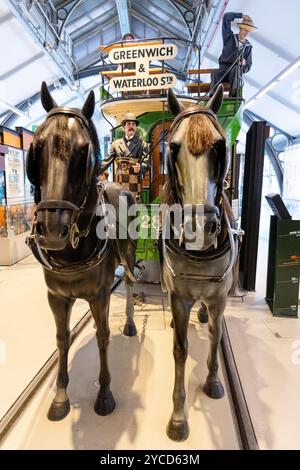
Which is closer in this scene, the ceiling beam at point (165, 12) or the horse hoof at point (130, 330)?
the horse hoof at point (130, 330)

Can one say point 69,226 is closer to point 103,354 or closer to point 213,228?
point 213,228

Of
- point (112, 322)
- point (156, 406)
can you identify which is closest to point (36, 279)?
point (112, 322)

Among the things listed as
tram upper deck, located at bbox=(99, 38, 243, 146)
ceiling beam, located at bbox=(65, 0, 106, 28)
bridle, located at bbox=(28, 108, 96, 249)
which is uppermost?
ceiling beam, located at bbox=(65, 0, 106, 28)

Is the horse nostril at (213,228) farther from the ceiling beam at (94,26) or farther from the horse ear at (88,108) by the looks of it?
the ceiling beam at (94,26)

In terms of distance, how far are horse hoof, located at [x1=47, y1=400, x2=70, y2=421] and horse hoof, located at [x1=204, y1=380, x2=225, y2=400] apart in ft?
3.72

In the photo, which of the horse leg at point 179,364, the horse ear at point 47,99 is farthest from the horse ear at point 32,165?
the horse leg at point 179,364

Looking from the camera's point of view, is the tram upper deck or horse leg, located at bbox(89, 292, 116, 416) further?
the tram upper deck

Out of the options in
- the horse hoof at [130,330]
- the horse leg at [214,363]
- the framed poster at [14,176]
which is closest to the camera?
the horse leg at [214,363]

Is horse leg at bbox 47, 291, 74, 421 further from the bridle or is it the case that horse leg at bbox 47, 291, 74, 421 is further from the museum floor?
the bridle

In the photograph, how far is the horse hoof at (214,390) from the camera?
2.41 meters

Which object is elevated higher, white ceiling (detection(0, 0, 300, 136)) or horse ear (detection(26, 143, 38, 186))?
white ceiling (detection(0, 0, 300, 136))

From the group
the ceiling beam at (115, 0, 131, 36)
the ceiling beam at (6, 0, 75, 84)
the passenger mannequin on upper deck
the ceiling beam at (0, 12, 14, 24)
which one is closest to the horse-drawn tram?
the passenger mannequin on upper deck

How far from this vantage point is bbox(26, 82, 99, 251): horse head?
1.44 metres
